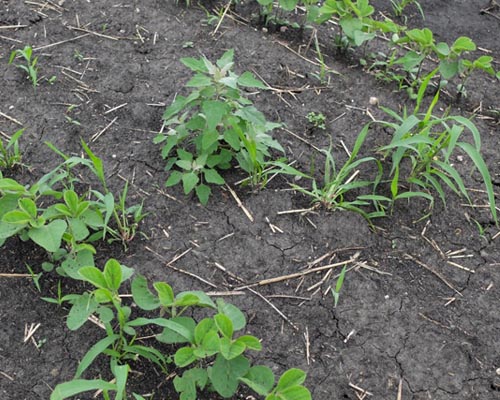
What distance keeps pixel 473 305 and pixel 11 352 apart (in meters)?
1.64

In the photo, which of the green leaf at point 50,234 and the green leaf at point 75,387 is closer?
the green leaf at point 75,387

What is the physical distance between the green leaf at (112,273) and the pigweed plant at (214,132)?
1.83 ft

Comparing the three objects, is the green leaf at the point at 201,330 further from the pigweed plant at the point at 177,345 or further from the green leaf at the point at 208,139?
the green leaf at the point at 208,139

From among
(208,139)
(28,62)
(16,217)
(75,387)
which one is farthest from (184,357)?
(28,62)

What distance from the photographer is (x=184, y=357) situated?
1891 millimetres

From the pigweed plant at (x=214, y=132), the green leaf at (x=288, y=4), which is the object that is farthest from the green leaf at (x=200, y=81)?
the green leaf at (x=288, y=4)

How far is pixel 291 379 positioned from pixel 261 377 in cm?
12

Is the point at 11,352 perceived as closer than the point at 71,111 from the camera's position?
Yes

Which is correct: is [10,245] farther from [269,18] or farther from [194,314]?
[269,18]

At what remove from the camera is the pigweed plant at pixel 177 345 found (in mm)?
1837

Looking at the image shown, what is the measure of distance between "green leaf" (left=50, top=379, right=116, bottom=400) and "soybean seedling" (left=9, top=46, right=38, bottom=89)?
5.11 ft

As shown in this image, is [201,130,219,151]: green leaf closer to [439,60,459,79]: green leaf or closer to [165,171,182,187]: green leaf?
[165,171,182,187]: green leaf

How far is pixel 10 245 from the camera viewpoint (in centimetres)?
234

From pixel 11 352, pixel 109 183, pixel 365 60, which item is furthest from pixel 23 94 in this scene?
pixel 365 60
